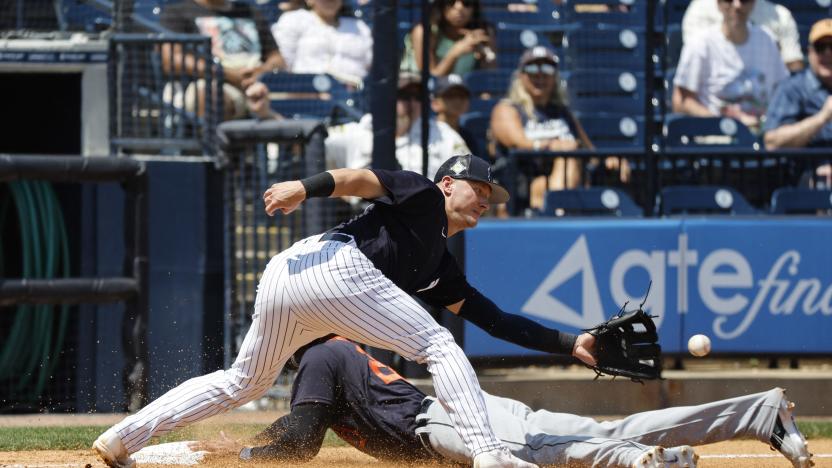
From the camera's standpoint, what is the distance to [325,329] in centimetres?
477

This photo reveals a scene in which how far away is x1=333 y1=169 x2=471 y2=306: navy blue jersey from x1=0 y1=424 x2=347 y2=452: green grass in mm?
1587

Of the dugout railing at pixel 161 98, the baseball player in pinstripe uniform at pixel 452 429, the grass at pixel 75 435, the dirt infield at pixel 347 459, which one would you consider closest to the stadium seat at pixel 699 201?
the grass at pixel 75 435

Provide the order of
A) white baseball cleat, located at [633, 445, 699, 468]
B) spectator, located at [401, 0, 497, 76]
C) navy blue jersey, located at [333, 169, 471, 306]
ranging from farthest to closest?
spectator, located at [401, 0, 497, 76] < navy blue jersey, located at [333, 169, 471, 306] < white baseball cleat, located at [633, 445, 699, 468]

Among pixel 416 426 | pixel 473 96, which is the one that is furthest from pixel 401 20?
pixel 416 426

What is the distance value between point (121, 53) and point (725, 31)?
14.3 ft

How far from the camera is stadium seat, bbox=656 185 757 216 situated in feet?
28.6

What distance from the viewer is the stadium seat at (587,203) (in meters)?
8.64

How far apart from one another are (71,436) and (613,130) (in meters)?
4.46

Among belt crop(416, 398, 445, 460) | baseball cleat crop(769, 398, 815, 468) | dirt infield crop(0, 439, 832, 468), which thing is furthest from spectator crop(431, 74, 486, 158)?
baseball cleat crop(769, 398, 815, 468)

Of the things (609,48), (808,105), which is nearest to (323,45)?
(609,48)

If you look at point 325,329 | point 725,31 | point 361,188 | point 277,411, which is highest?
point 725,31

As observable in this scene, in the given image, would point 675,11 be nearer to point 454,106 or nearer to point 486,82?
point 486,82

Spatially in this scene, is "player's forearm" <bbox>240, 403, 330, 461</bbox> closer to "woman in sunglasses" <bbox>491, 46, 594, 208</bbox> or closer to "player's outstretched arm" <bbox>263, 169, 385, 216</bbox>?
"player's outstretched arm" <bbox>263, 169, 385, 216</bbox>

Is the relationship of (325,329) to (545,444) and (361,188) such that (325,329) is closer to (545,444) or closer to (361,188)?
(361,188)
